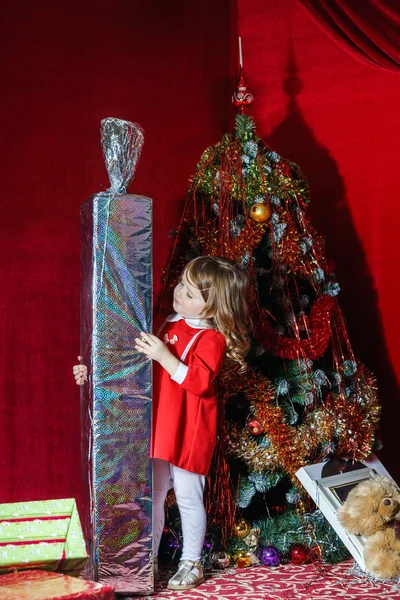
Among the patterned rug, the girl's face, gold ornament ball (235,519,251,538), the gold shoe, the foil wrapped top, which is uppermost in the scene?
the foil wrapped top

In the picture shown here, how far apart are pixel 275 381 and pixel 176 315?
48 cm

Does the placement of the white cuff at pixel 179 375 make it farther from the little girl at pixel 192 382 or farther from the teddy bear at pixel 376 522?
the teddy bear at pixel 376 522

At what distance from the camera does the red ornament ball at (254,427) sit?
2828 millimetres

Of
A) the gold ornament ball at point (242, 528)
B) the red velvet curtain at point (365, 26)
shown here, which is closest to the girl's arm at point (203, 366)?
the gold ornament ball at point (242, 528)

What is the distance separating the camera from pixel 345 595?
2.50 meters

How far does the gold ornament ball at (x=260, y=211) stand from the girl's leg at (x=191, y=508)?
3.15 ft

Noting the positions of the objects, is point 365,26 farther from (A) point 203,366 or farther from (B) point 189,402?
(B) point 189,402

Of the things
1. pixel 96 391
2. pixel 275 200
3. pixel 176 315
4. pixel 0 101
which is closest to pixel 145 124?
pixel 0 101

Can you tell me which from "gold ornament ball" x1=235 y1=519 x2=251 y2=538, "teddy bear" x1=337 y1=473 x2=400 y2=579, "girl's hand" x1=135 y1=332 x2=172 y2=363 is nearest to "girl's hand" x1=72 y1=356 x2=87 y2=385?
A: "girl's hand" x1=135 y1=332 x2=172 y2=363

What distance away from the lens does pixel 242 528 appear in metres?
2.88

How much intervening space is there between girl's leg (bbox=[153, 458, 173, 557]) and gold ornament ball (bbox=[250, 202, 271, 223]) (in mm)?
951

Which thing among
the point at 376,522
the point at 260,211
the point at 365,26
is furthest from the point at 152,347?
the point at 365,26

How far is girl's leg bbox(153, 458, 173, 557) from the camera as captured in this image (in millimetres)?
2686

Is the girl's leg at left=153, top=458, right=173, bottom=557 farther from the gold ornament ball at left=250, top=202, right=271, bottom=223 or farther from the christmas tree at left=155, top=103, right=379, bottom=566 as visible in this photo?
the gold ornament ball at left=250, top=202, right=271, bottom=223
